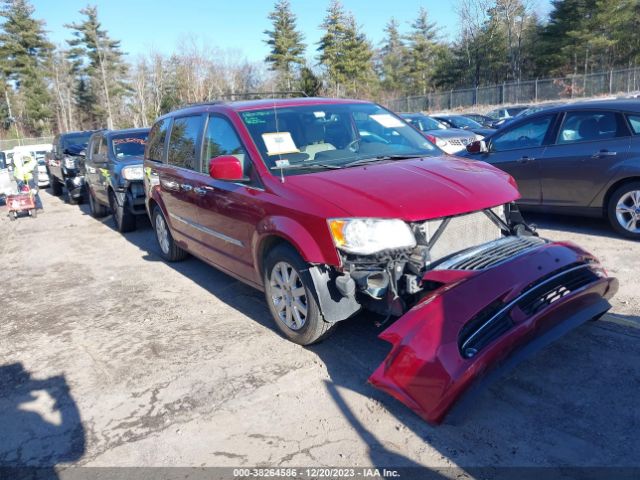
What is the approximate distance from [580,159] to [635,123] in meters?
0.69

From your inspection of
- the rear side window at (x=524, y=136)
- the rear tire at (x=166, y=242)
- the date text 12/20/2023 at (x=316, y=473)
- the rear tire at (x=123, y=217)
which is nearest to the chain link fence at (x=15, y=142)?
the rear tire at (x=123, y=217)

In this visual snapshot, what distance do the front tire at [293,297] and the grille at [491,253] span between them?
0.93m

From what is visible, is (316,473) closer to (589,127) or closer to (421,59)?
(589,127)

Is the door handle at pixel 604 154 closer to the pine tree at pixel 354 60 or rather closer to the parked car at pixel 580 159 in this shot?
the parked car at pixel 580 159

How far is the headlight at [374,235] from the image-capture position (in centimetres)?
343

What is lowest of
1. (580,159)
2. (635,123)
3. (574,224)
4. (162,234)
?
(574,224)

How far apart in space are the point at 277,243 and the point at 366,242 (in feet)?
3.14

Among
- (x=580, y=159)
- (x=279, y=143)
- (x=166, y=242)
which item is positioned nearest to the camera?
(x=279, y=143)

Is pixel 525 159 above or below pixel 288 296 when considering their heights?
above

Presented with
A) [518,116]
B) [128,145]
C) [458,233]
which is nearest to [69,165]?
[128,145]

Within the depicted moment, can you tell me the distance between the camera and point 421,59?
59719mm

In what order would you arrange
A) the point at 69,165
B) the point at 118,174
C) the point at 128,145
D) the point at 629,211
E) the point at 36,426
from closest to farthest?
the point at 36,426 → the point at 629,211 → the point at 118,174 → the point at 128,145 → the point at 69,165

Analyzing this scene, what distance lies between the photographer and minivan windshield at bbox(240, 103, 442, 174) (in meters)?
4.36

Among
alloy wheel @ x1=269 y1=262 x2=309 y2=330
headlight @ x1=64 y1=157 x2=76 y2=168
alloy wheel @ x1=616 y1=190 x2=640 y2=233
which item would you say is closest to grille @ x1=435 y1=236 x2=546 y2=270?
alloy wheel @ x1=269 y1=262 x2=309 y2=330
